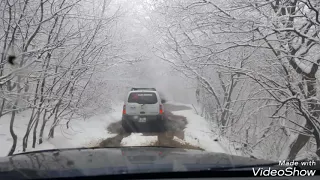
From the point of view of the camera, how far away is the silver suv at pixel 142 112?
11445mm

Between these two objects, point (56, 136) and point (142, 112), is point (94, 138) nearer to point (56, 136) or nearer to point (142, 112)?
point (56, 136)

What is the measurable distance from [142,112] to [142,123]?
0.45 meters

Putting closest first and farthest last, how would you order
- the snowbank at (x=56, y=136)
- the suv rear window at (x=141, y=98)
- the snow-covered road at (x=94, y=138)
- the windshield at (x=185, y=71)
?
the windshield at (x=185, y=71)
the snowbank at (x=56, y=136)
the snow-covered road at (x=94, y=138)
the suv rear window at (x=141, y=98)

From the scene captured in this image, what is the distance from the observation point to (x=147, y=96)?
38.2 ft

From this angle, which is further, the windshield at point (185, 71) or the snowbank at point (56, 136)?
the snowbank at point (56, 136)

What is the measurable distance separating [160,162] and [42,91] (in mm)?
5533

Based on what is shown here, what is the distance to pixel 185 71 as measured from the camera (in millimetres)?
13680

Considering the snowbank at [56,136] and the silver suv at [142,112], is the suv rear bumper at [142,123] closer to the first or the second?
the silver suv at [142,112]

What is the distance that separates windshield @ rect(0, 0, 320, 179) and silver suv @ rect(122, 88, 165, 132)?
0.13 ft

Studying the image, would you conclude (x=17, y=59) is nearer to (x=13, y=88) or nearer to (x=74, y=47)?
(x=13, y=88)

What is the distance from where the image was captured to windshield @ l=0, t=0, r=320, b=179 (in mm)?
6168

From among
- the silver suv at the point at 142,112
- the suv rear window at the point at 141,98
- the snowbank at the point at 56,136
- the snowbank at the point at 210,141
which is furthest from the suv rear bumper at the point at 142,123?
the snowbank at the point at 210,141

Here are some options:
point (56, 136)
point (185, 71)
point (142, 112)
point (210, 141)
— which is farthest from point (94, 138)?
point (185, 71)

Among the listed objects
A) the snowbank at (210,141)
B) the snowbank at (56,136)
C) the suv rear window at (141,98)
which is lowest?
the snowbank at (210,141)
